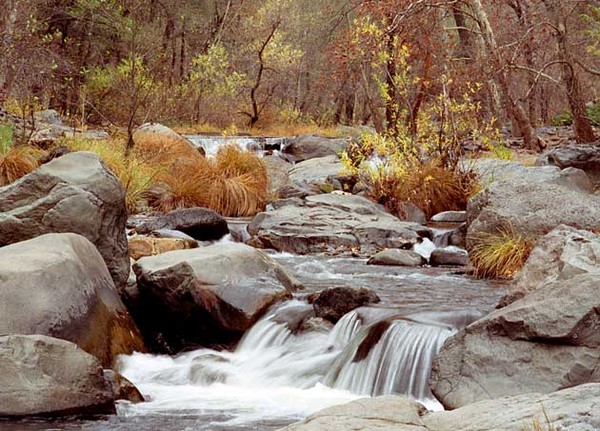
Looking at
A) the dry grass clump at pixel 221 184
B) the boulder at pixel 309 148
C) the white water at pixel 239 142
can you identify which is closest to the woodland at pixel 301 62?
the boulder at pixel 309 148

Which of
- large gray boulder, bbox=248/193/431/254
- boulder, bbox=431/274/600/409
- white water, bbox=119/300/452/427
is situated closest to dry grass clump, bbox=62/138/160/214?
large gray boulder, bbox=248/193/431/254

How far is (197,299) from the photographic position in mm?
7176

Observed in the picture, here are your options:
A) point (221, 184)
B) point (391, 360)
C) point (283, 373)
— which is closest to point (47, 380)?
point (283, 373)

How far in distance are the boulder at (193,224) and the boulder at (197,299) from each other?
3.87m

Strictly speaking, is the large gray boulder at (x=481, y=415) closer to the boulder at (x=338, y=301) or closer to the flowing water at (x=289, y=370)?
the flowing water at (x=289, y=370)

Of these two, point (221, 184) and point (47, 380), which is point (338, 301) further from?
point (221, 184)

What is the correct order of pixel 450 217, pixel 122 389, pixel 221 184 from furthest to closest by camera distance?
pixel 221 184 < pixel 450 217 < pixel 122 389

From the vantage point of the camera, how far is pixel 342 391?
6066mm

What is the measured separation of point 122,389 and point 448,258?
5.72 meters

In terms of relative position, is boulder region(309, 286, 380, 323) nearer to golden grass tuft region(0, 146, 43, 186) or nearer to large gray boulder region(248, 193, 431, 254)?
large gray boulder region(248, 193, 431, 254)

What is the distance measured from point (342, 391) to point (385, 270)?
3.95m

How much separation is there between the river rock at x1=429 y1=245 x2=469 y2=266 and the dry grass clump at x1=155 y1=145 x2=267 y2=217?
4.81 m

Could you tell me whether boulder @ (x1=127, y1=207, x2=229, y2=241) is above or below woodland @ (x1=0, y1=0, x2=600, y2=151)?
below

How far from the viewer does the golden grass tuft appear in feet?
41.0
